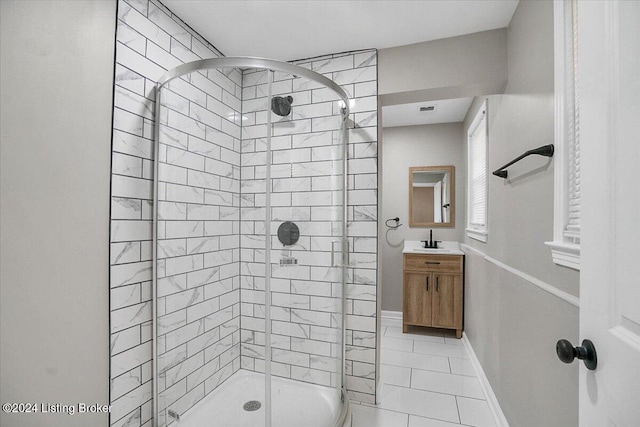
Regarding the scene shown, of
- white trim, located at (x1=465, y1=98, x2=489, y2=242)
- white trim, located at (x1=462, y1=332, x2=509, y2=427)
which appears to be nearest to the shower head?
white trim, located at (x1=465, y1=98, x2=489, y2=242)

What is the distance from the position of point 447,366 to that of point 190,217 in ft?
8.49

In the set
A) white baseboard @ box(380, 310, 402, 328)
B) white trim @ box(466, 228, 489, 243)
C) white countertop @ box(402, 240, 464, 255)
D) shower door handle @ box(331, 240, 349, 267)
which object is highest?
white trim @ box(466, 228, 489, 243)

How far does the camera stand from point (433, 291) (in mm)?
3578

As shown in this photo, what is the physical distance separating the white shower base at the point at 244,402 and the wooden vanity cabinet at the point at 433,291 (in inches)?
92.2

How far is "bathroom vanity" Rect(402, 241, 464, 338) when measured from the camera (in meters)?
3.49

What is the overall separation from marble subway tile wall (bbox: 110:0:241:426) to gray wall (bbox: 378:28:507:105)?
3.90 ft

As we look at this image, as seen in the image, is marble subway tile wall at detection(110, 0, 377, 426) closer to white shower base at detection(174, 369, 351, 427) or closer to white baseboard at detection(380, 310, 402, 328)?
white shower base at detection(174, 369, 351, 427)

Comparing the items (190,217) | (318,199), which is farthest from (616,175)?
(190,217)

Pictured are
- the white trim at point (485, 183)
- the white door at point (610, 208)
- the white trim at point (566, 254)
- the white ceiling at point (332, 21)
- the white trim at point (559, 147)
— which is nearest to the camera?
the white door at point (610, 208)

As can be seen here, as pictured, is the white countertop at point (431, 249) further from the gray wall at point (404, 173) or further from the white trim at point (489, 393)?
the white trim at point (489, 393)

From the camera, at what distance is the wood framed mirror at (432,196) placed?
4.00 m

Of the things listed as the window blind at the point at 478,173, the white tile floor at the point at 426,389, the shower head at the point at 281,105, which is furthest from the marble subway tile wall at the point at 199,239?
the window blind at the point at 478,173

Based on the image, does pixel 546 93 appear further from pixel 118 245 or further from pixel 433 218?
pixel 433 218

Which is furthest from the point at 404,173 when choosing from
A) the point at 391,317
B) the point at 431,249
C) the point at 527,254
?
the point at 527,254
